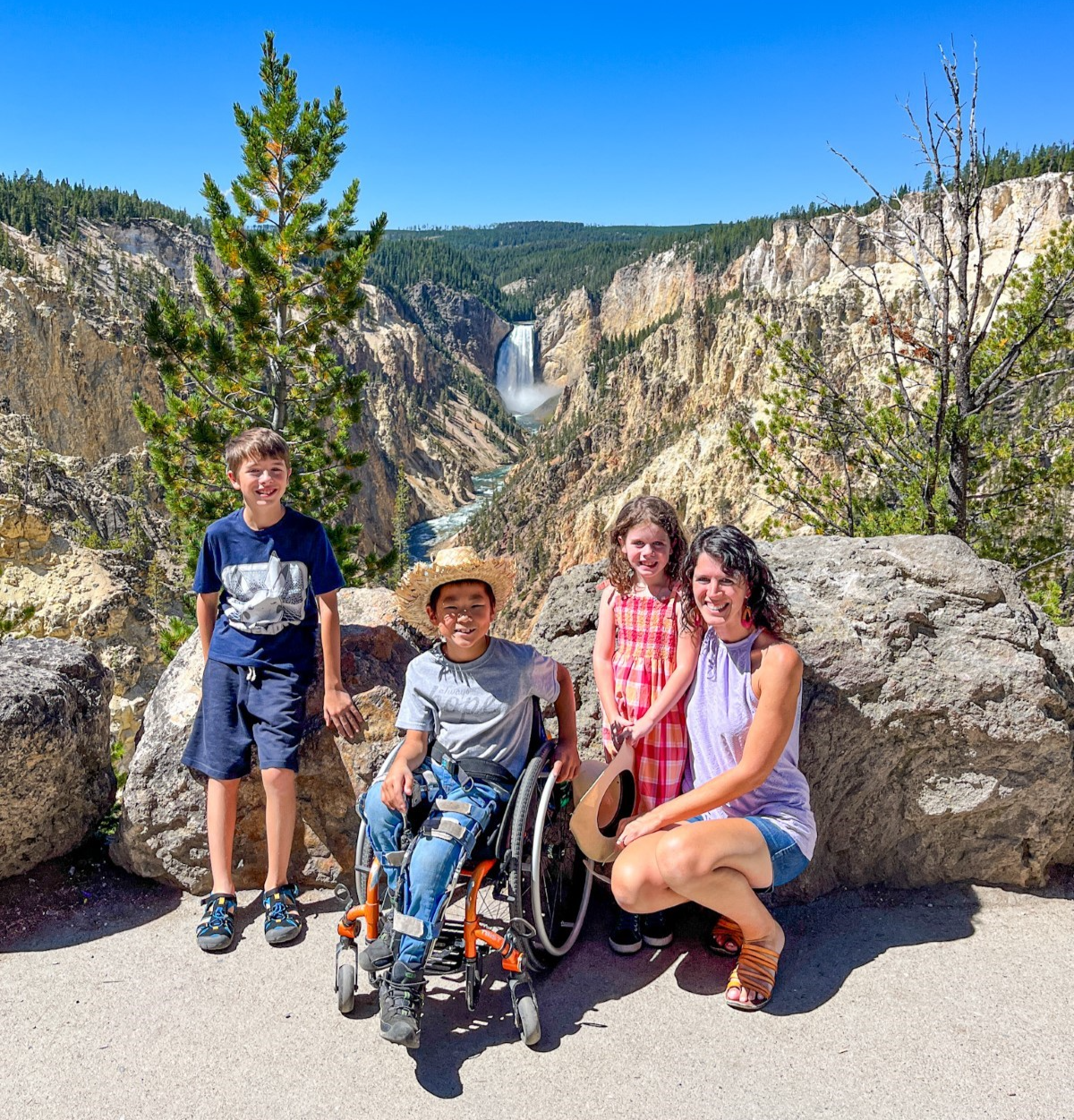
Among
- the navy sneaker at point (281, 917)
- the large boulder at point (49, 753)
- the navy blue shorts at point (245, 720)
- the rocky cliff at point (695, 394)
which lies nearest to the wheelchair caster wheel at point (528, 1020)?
the navy sneaker at point (281, 917)

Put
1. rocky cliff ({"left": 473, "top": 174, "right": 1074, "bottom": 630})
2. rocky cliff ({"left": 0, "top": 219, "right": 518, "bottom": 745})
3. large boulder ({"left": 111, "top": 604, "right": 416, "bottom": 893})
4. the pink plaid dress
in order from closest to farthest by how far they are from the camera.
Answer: the pink plaid dress < large boulder ({"left": 111, "top": 604, "right": 416, "bottom": 893}) < rocky cliff ({"left": 0, "top": 219, "right": 518, "bottom": 745}) < rocky cliff ({"left": 473, "top": 174, "right": 1074, "bottom": 630})

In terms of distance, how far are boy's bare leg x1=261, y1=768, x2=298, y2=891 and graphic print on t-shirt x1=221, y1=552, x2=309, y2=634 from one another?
0.62 metres

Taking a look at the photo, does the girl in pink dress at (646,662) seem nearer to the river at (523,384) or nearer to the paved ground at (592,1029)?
the paved ground at (592,1029)


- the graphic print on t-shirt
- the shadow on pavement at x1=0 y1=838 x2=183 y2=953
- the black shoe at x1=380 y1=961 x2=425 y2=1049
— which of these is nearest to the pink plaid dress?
the black shoe at x1=380 y1=961 x2=425 y2=1049

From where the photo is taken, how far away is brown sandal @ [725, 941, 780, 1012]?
2943 mm

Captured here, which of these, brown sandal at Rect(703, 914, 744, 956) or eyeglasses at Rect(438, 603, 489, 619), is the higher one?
eyeglasses at Rect(438, 603, 489, 619)

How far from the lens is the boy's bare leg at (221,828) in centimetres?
347

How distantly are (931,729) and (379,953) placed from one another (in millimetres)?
2440

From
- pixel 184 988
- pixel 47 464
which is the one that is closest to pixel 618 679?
pixel 184 988

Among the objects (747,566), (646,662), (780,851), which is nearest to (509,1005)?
(780,851)

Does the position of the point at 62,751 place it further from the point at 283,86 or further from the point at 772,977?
the point at 283,86

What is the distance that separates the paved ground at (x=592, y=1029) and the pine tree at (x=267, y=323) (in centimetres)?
962

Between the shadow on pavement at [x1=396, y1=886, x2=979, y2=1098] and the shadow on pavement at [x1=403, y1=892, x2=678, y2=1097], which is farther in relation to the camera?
the shadow on pavement at [x1=396, y1=886, x2=979, y2=1098]

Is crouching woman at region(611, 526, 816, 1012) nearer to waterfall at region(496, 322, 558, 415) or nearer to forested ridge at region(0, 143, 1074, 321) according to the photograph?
forested ridge at region(0, 143, 1074, 321)
